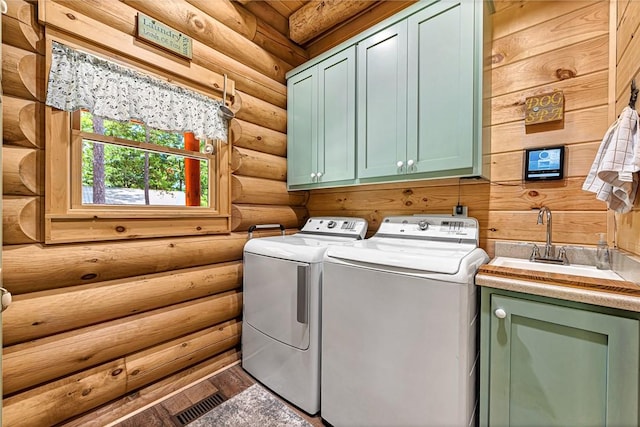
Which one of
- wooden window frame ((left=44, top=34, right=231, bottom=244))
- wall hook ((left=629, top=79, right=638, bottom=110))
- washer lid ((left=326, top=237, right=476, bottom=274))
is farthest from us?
wooden window frame ((left=44, top=34, right=231, bottom=244))

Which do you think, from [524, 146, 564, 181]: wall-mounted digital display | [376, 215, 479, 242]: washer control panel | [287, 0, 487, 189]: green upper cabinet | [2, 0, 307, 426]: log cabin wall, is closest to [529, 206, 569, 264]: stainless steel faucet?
[524, 146, 564, 181]: wall-mounted digital display

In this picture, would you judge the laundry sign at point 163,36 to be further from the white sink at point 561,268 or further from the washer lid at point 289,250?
the white sink at point 561,268

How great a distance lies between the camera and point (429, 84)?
1.65 metres

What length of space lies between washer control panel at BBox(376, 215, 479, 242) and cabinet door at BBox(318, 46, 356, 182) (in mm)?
470

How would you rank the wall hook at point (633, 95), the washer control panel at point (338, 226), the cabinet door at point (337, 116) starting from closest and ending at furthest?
1. the wall hook at point (633, 95)
2. the cabinet door at point (337, 116)
3. the washer control panel at point (338, 226)

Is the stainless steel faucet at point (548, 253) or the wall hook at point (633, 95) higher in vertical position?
the wall hook at point (633, 95)

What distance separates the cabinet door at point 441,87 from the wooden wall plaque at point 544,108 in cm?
43

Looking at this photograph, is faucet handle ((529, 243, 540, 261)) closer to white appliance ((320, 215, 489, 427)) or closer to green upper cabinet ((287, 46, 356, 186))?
white appliance ((320, 215, 489, 427))

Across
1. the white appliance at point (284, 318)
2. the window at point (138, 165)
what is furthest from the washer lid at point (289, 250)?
the window at point (138, 165)

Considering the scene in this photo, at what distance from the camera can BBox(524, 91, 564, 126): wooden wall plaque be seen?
1.55m

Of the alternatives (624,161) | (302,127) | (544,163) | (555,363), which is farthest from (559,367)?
(302,127)

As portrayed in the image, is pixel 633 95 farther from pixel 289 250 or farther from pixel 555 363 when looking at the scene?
pixel 289 250

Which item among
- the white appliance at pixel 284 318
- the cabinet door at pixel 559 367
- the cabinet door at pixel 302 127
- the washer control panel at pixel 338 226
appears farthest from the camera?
the cabinet door at pixel 302 127

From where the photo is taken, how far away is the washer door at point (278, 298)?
5.32 ft
